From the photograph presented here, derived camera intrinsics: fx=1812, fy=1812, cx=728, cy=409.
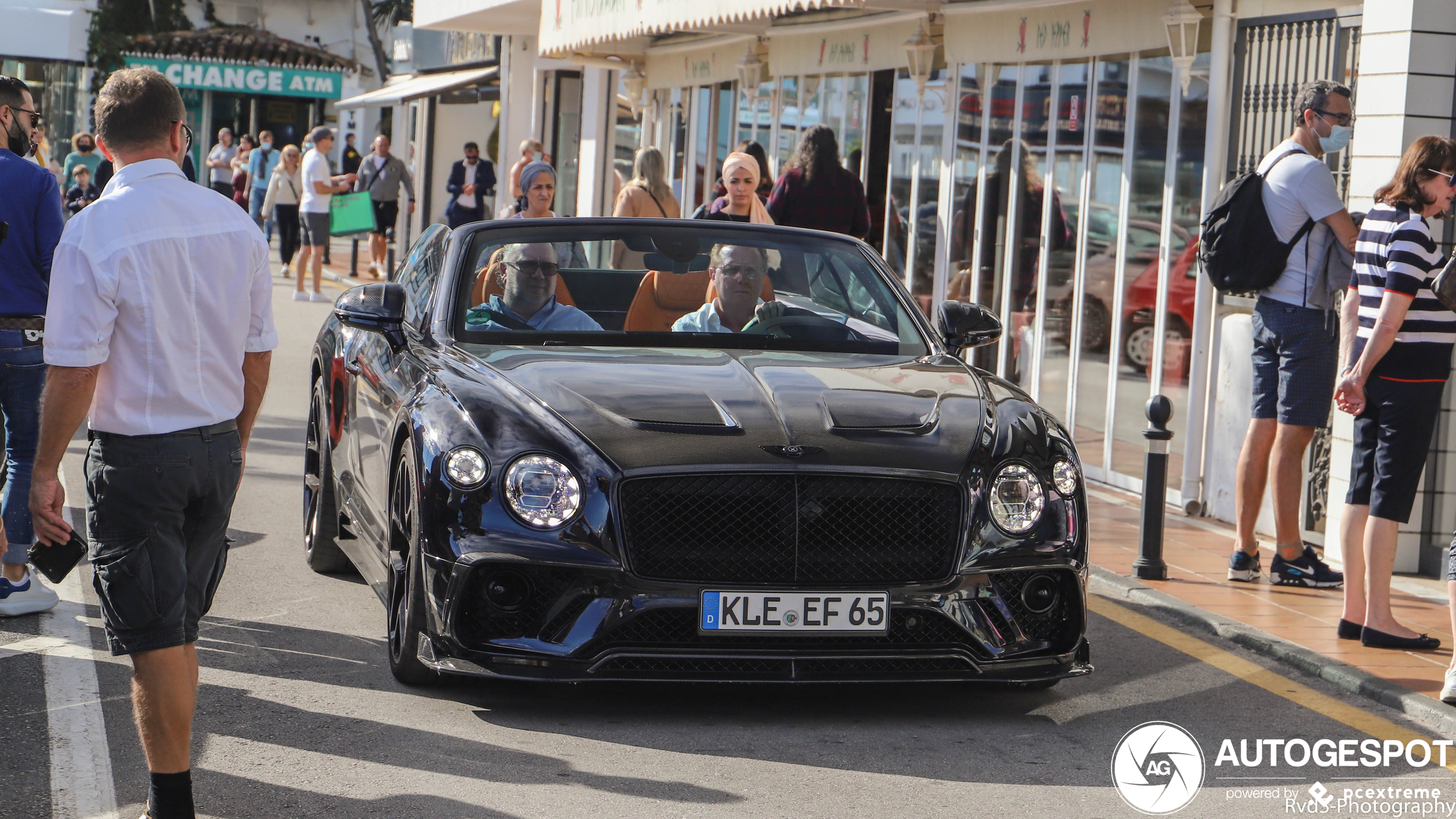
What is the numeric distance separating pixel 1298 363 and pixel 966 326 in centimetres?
194

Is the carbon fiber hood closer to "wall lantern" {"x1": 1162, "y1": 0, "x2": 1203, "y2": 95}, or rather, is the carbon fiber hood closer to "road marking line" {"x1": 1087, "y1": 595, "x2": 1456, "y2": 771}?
"road marking line" {"x1": 1087, "y1": 595, "x2": 1456, "y2": 771}

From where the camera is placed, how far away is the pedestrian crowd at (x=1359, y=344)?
628 cm

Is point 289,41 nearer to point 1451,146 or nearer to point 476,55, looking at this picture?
point 476,55

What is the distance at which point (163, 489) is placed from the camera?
13.1ft

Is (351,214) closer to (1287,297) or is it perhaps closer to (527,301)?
(1287,297)

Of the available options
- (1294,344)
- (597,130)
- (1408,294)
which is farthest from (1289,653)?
(597,130)

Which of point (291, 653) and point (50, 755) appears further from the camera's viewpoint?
point (291, 653)

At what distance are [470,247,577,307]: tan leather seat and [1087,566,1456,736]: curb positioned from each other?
2145 mm

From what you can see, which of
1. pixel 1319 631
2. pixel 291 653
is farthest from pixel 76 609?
pixel 1319 631

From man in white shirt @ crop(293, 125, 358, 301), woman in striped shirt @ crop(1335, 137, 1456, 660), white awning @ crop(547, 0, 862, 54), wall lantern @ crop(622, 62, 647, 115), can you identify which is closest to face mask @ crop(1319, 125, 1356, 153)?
woman in striped shirt @ crop(1335, 137, 1456, 660)

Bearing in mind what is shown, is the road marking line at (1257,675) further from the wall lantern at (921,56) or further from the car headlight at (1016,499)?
the wall lantern at (921,56)

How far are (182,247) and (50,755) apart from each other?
4.88 feet

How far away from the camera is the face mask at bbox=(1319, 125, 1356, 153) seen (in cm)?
756

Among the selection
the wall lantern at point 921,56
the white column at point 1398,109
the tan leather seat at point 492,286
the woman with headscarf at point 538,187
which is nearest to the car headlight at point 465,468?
the tan leather seat at point 492,286
